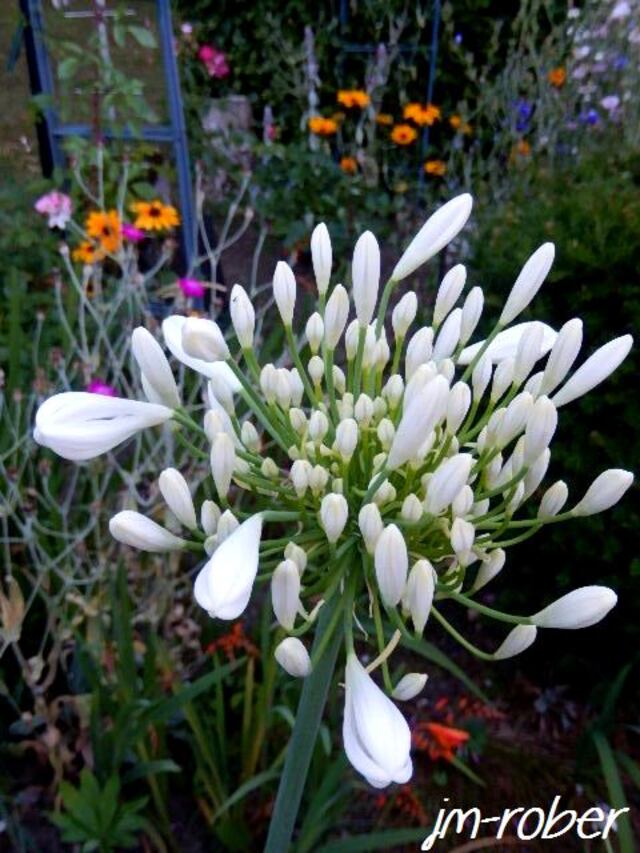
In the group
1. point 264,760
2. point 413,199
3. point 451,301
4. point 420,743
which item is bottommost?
point 420,743

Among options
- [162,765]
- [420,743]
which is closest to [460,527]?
[162,765]

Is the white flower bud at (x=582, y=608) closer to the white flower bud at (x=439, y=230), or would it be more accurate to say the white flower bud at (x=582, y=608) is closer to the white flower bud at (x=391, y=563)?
the white flower bud at (x=391, y=563)

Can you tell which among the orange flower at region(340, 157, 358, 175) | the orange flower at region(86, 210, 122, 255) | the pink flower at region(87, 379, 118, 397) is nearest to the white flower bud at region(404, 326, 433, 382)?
the pink flower at region(87, 379, 118, 397)

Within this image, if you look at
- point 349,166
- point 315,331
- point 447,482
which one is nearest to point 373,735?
point 447,482

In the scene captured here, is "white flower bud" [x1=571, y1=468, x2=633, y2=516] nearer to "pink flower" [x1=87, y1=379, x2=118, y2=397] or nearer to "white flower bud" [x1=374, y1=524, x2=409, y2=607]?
"white flower bud" [x1=374, y1=524, x2=409, y2=607]

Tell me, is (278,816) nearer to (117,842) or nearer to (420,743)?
(117,842)

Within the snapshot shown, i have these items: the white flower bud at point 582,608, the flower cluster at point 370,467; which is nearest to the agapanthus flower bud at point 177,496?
the flower cluster at point 370,467

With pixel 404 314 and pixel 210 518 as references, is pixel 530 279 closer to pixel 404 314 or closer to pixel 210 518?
pixel 404 314
